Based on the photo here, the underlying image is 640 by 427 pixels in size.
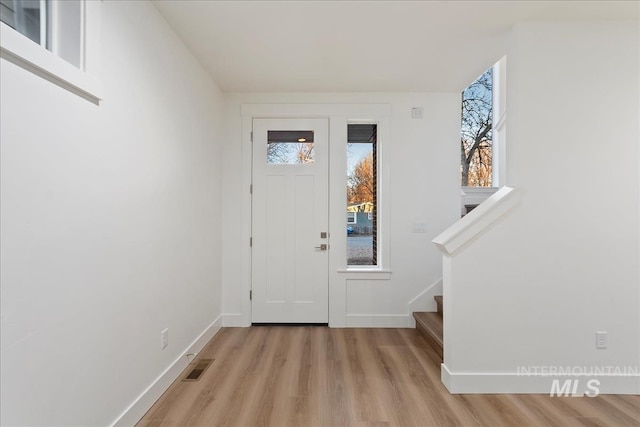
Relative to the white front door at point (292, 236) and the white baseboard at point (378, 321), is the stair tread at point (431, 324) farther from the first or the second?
the white front door at point (292, 236)

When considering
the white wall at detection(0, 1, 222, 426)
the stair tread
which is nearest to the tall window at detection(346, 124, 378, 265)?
the stair tread

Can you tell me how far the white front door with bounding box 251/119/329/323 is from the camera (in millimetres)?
3318

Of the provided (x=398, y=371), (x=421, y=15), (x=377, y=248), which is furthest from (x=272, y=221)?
(x=421, y=15)

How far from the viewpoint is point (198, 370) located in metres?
2.37

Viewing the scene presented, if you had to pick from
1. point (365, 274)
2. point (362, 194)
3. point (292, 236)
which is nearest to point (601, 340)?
point (365, 274)

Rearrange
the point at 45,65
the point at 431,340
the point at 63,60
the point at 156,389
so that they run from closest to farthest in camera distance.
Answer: the point at 45,65 → the point at 63,60 → the point at 156,389 → the point at 431,340

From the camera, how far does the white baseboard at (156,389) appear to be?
1.68 m

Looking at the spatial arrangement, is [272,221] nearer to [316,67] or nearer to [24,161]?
[316,67]

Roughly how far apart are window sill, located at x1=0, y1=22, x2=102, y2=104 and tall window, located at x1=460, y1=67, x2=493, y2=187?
3891 mm

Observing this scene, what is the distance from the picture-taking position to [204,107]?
2.81 m

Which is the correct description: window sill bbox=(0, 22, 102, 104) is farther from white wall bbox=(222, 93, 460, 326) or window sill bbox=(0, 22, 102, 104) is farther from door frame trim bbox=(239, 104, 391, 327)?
white wall bbox=(222, 93, 460, 326)

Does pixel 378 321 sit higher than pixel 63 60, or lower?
lower

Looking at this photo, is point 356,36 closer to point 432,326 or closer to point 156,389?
point 432,326

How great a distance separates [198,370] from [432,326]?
2.07m
